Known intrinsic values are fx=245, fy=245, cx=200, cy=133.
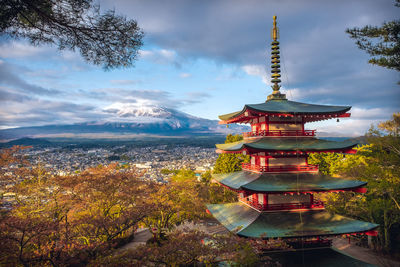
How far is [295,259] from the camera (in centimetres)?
1245

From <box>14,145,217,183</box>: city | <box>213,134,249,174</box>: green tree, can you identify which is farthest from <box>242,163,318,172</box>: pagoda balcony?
<box>14,145,217,183</box>: city

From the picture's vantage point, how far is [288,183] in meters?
13.1

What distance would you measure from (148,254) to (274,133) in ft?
30.5

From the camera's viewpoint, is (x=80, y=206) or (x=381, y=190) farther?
(x=381, y=190)

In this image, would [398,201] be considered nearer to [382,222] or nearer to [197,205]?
[382,222]

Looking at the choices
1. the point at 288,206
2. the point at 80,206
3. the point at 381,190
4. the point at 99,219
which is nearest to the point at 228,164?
the point at 381,190

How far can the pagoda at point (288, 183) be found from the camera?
12258mm

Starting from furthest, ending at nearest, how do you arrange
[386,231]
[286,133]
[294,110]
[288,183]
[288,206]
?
[386,231]
[286,133]
[294,110]
[288,206]
[288,183]

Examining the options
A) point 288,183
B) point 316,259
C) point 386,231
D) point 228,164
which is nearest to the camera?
point 316,259

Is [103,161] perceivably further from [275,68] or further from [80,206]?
[275,68]

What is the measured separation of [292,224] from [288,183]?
81.2 inches

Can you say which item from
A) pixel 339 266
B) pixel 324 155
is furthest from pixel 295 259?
pixel 324 155

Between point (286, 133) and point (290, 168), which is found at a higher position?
point (286, 133)

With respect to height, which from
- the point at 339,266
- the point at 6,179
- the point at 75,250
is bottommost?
the point at 339,266
